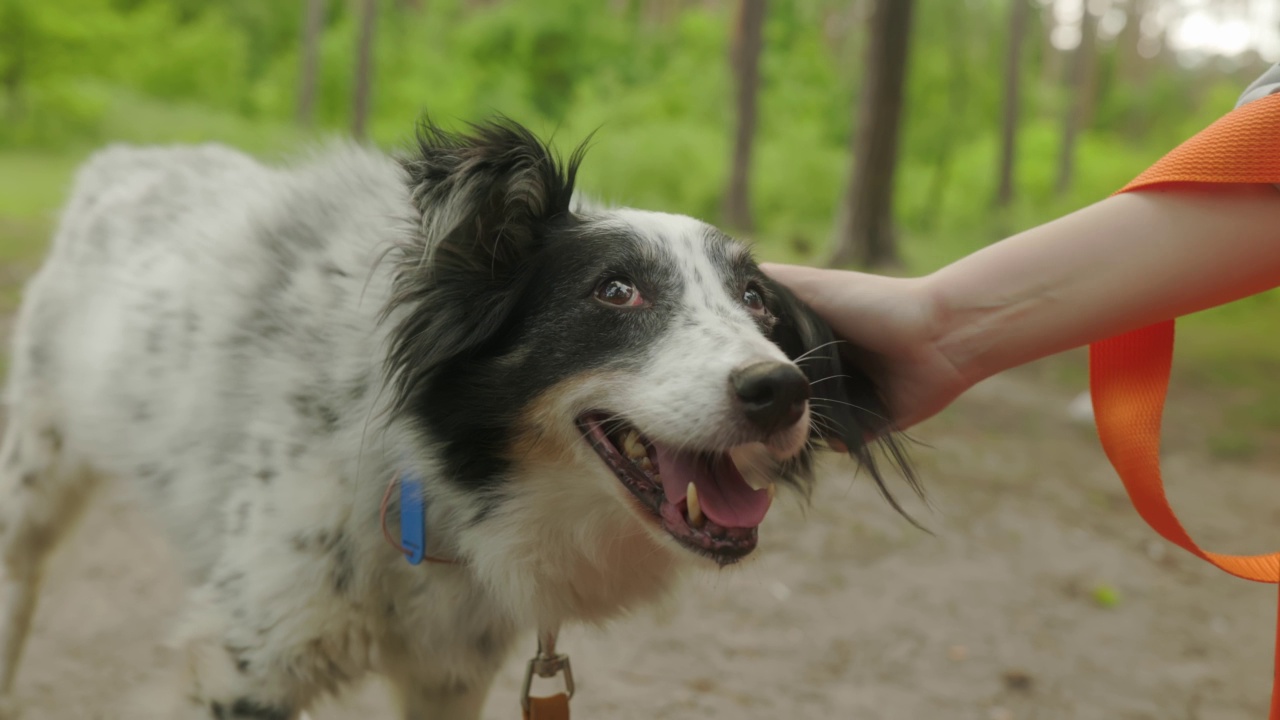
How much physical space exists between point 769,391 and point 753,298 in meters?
0.57

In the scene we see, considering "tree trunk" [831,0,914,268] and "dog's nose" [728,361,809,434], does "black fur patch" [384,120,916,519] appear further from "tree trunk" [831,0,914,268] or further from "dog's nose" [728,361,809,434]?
"tree trunk" [831,0,914,268]

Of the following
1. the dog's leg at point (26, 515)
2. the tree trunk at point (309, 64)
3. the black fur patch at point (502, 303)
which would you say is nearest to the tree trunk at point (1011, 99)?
the tree trunk at point (309, 64)

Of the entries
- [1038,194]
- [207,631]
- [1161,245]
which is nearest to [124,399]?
[207,631]

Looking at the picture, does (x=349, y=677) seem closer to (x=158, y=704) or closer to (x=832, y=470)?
(x=158, y=704)

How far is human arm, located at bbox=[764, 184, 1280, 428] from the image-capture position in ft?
6.73

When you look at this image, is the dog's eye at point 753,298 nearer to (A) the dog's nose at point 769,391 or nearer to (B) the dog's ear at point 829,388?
(B) the dog's ear at point 829,388

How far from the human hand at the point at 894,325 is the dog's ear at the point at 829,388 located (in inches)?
2.1

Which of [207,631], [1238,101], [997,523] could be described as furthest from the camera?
[997,523]

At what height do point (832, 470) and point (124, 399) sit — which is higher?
point (124, 399)

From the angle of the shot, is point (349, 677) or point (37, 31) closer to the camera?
point (349, 677)

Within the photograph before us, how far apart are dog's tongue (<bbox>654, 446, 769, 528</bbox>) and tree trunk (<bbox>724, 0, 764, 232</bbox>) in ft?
54.7

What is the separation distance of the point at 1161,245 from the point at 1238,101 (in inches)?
12.6

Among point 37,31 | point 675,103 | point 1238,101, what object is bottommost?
point 675,103

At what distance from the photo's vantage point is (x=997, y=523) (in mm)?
6023
